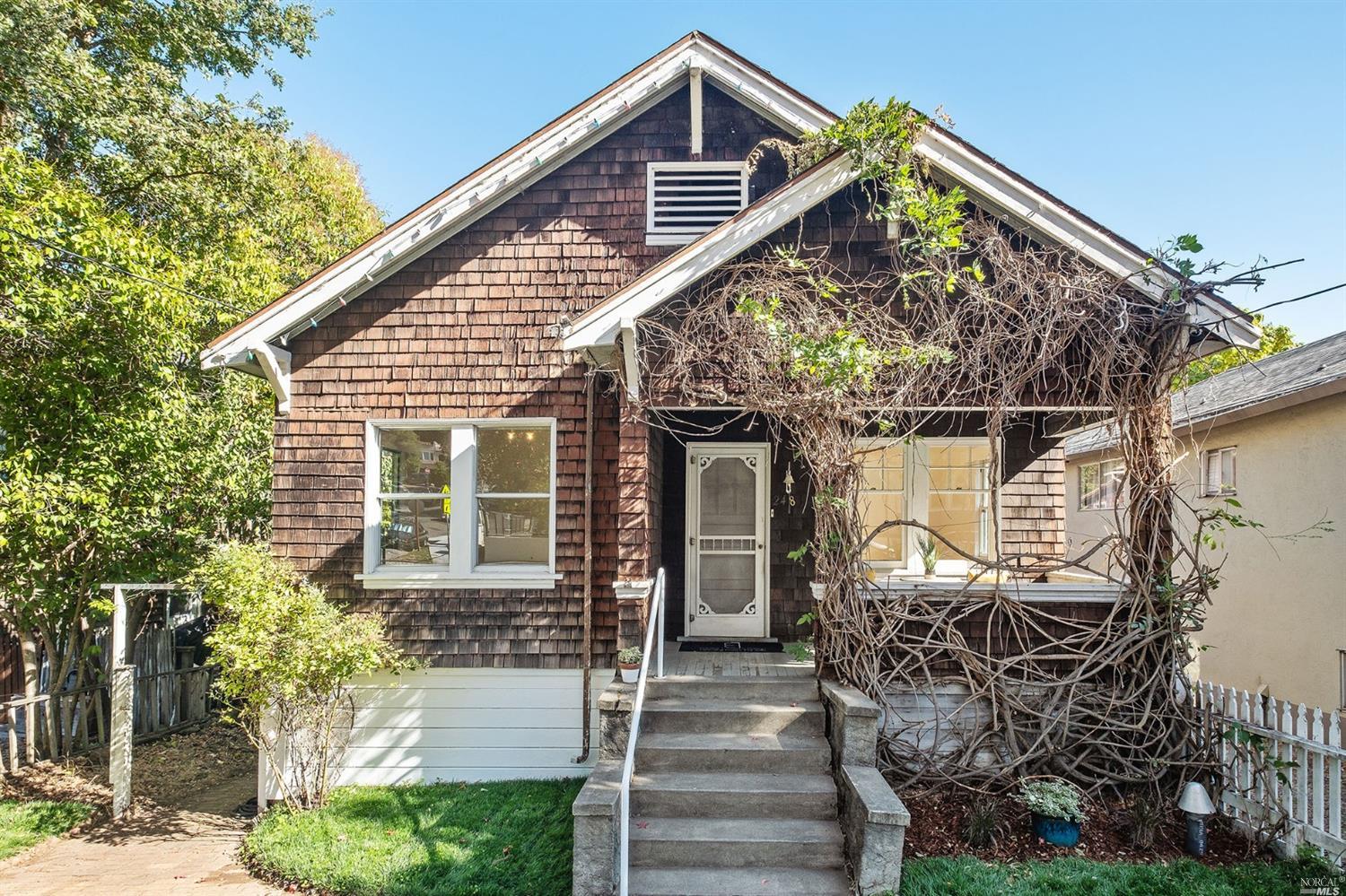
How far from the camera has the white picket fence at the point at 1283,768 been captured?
190 inches

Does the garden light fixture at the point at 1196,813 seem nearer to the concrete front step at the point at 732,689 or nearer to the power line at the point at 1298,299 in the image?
the concrete front step at the point at 732,689

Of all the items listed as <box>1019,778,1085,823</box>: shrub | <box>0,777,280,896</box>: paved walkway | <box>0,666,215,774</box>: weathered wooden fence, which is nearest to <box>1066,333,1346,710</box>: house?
<box>1019,778,1085,823</box>: shrub

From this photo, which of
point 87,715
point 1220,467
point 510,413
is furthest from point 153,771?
point 1220,467

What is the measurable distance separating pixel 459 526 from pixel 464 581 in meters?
0.57

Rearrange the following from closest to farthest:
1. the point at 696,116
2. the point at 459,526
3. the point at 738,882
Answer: the point at 738,882, the point at 459,526, the point at 696,116

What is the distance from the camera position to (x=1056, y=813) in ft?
17.0

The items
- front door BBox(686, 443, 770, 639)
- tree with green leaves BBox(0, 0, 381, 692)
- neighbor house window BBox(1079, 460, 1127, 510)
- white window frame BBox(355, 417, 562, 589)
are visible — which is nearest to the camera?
white window frame BBox(355, 417, 562, 589)

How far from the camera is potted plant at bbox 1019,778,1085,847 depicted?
5.21 meters

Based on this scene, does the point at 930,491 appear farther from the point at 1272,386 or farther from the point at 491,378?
the point at 1272,386

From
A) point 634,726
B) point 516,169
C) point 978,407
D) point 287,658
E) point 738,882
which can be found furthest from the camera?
point 516,169

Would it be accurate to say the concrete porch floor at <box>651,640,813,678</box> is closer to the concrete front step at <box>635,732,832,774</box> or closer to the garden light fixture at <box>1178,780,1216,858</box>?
the concrete front step at <box>635,732,832,774</box>

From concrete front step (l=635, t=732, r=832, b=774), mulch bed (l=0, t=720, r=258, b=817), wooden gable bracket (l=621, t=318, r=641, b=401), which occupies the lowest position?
mulch bed (l=0, t=720, r=258, b=817)

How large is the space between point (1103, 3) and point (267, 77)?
1434 cm

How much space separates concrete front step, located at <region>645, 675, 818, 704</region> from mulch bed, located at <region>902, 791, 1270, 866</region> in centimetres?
116
